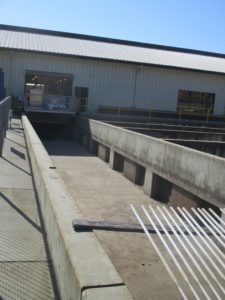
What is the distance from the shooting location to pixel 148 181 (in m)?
13.5

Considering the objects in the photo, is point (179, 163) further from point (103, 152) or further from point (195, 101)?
point (195, 101)

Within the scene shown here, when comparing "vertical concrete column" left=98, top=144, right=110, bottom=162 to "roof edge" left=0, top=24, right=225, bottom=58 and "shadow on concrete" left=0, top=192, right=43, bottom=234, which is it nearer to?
"shadow on concrete" left=0, top=192, right=43, bottom=234

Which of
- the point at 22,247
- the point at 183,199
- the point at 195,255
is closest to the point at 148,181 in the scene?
the point at 183,199

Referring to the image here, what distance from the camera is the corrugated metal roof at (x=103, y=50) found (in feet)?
104

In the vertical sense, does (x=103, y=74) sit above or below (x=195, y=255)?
above

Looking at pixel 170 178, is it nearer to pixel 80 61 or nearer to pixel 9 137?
pixel 9 137

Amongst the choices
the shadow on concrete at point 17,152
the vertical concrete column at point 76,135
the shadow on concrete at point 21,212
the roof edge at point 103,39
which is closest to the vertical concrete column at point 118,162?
the shadow on concrete at point 17,152

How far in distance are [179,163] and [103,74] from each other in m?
22.3

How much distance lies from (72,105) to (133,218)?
21.4 meters

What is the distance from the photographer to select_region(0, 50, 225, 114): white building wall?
30.2 m

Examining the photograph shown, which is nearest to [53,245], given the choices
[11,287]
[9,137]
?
[11,287]

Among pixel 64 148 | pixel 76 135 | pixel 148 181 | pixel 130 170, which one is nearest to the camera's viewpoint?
pixel 148 181

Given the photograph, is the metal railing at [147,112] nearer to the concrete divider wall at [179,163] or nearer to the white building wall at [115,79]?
the white building wall at [115,79]

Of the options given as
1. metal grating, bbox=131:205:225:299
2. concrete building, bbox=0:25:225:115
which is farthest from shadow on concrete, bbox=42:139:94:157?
metal grating, bbox=131:205:225:299
